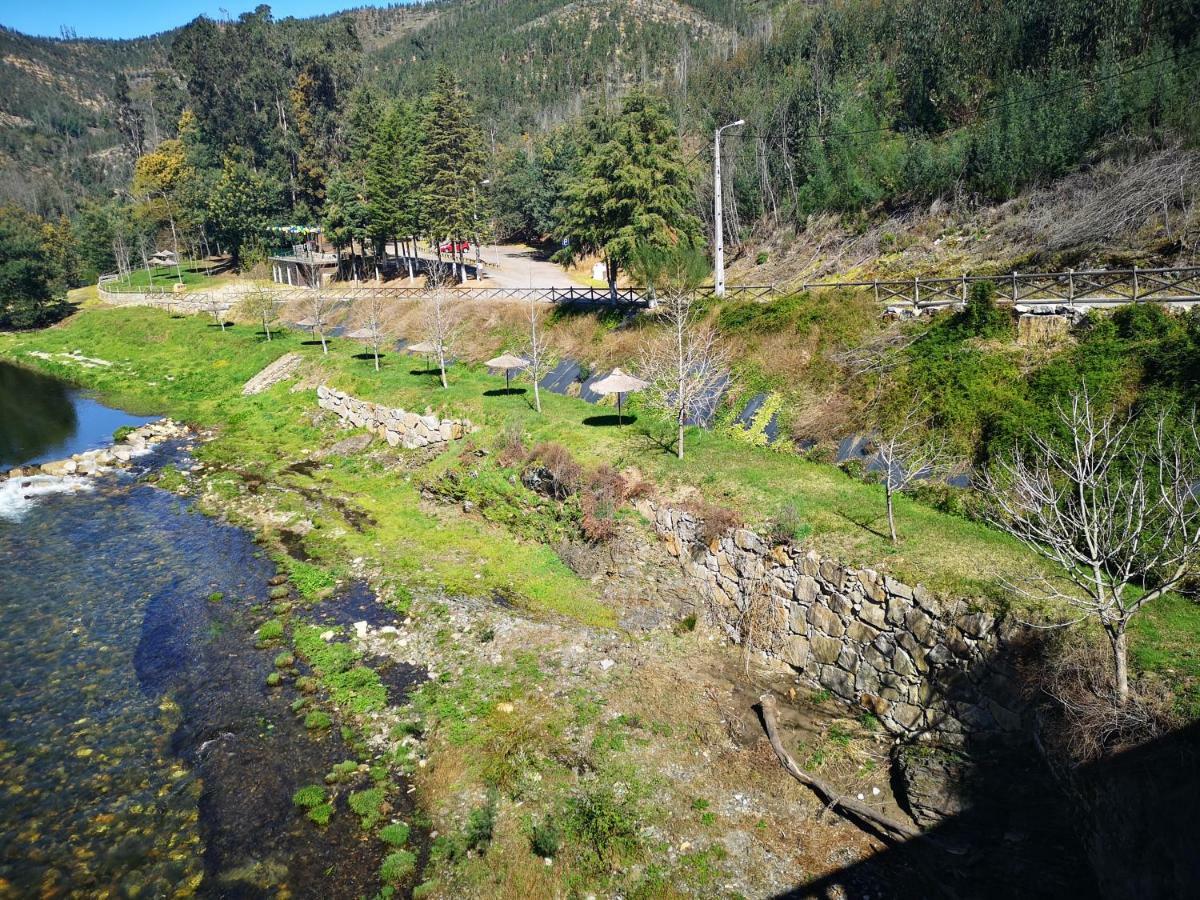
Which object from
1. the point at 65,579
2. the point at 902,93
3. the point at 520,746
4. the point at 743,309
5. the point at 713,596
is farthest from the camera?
the point at 902,93

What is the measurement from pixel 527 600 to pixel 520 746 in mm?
6446

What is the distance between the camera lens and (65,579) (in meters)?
Result: 23.2

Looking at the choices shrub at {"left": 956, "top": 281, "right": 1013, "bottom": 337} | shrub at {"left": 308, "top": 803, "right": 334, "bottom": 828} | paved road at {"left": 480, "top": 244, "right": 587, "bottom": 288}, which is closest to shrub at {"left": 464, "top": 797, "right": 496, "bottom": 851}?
shrub at {"left": 308, "top": 803, "right": 334, "bottom": 828}

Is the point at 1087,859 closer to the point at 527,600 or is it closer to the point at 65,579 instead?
the point at 527,600

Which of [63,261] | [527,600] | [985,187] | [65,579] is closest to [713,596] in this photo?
[527,600]

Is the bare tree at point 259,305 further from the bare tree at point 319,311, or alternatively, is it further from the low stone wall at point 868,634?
the low stone wall at point 868,634

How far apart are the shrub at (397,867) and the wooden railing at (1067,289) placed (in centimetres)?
2538

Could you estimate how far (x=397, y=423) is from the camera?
34.5m

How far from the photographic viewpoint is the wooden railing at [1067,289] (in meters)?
22.0

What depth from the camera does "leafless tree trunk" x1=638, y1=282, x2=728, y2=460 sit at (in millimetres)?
27469

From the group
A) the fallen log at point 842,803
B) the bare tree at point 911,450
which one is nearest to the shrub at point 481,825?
the fallen log at point 842,803

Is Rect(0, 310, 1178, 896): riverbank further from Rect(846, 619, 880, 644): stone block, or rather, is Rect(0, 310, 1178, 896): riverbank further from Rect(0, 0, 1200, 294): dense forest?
Rect(0, 0, 1200, 294): dense forest

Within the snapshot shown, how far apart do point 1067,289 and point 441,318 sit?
3462 cm

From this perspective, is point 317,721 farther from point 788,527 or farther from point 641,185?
point 641,185
